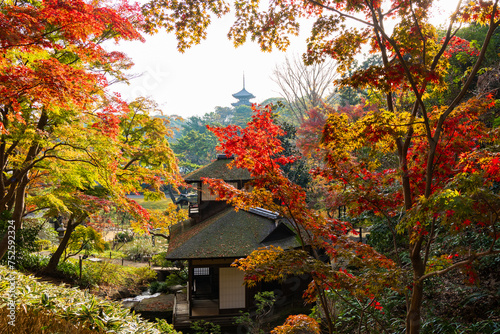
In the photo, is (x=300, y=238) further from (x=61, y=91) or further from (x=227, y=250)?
(x=227, y=250)

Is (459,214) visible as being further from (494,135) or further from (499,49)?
(499,49)

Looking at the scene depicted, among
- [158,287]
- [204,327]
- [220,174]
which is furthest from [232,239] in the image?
[158,287]

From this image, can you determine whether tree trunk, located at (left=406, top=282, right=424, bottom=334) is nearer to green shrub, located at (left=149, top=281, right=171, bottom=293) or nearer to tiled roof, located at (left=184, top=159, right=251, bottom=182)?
tiled roof, located at (left=184, top=159, right=251, bottom=182)

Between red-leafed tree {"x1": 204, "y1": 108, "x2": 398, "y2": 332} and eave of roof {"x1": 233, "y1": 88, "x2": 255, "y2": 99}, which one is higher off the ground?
eave of roof {"x1": 233, "y1": 88, "x2": 255, "y2": 99}

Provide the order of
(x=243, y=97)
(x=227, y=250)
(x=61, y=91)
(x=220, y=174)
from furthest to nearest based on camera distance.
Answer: (x=243, y=97) → (x=220, y=174) → (x=227, y=250) → (x=61, y=91)

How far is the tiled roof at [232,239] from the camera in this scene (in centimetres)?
1002

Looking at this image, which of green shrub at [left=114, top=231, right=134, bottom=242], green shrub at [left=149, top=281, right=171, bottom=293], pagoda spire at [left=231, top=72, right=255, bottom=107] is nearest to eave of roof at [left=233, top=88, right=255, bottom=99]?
pagoda spire at [left=231, top=72, right=255, bottom=107]

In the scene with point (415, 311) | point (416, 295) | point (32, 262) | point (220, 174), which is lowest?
point (32, 262)

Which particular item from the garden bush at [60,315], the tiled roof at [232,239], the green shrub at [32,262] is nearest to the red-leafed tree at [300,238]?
the garden bush at [60,315]

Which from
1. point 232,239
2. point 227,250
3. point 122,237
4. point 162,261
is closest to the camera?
point 227,250

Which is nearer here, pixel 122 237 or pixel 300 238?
pixel 300 238

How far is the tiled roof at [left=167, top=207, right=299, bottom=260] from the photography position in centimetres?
1002

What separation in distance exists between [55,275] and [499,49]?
17467 mm

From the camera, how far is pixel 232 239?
10.6 m
